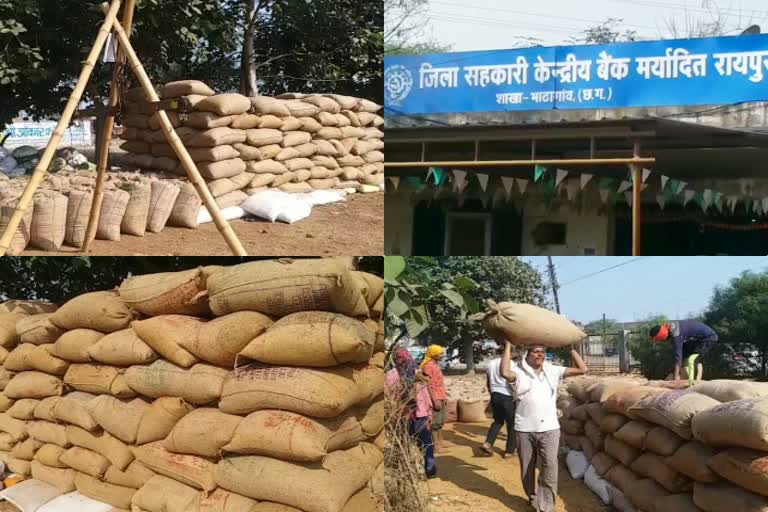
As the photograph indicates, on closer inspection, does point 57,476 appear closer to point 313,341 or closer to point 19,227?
point 19,227

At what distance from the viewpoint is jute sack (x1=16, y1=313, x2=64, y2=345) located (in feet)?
14.6

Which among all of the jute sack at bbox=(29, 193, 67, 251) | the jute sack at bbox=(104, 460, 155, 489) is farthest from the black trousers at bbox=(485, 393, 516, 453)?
the jute sack at bbox=(29, 193, 67, 251)

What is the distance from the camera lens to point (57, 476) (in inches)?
169

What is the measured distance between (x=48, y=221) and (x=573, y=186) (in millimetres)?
3944

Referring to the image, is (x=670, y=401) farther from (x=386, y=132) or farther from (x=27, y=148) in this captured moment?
(x=27, y=148)

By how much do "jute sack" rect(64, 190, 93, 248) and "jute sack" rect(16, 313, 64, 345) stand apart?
0.57 m

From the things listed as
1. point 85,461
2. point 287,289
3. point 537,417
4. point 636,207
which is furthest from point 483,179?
point 85,461

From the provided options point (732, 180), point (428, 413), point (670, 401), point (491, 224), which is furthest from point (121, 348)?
point (732, 180)

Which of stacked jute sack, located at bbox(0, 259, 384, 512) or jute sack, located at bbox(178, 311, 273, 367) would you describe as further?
jute sack, located at bbox(178, 311, 273, 367)

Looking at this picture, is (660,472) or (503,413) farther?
(503,413)

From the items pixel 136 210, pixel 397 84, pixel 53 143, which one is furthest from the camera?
A: pixel 397 84

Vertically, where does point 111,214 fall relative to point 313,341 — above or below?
above

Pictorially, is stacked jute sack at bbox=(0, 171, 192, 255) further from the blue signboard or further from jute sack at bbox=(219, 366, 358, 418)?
jute sack at bbox=(219, 366, 358, 418)

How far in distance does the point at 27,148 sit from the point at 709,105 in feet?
28.7
